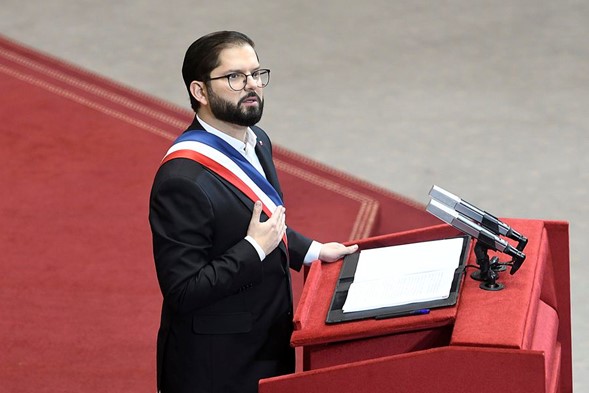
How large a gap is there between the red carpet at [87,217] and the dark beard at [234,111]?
143 cm

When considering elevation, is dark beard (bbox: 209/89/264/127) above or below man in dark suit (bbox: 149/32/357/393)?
above

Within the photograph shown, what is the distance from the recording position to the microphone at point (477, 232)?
8.32 ft

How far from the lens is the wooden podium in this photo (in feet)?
7.46

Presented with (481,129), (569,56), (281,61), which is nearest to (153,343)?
(481,129)

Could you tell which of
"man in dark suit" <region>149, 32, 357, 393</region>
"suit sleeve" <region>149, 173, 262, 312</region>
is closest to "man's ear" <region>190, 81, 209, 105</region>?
"man in dark suit" <region>149, 32, 357, 393</region>

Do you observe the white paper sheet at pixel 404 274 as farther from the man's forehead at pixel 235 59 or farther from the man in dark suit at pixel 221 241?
the man's forehead at pixel 235 59

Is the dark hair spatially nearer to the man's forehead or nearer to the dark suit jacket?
the man's forehead

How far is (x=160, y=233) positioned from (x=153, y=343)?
1534 millimetres

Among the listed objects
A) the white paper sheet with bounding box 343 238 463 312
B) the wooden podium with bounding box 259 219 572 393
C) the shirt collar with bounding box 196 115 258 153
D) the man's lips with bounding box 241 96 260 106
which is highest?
the man's lips with bounding box 241 96 260 106

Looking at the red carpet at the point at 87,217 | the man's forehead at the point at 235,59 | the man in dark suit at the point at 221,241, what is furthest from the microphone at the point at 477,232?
the red carpet at the point at 87,217

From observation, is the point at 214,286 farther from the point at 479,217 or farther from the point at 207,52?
the point at 479,217

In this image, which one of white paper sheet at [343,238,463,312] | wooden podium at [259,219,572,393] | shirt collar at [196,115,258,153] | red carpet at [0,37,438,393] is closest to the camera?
wooden podium at [259,219,572,393]

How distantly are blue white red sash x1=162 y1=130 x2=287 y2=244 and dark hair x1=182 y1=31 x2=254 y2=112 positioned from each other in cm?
12

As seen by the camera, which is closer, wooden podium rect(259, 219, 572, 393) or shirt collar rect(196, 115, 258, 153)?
wooden podium rect(259, 219, 572, 393)
